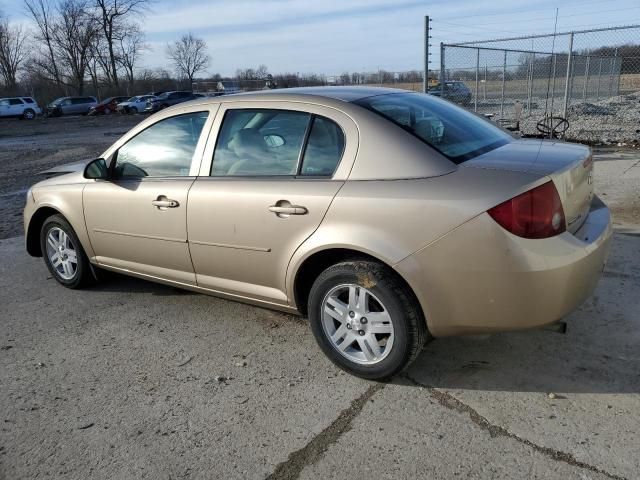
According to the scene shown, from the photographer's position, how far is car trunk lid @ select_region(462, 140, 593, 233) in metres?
2.77

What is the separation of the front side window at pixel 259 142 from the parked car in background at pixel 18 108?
1697 inches

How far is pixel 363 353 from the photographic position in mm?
3123

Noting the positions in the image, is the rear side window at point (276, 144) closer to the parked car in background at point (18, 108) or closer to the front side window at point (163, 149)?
the front side window at point (163, 149)

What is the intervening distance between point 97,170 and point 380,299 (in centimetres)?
255

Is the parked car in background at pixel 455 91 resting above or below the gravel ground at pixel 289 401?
above

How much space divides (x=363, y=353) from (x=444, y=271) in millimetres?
736

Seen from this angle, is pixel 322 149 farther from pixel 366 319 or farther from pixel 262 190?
pixel 366 319

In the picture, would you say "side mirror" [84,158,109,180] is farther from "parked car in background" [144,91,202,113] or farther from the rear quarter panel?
"parked car in background" [144,91,202,113]

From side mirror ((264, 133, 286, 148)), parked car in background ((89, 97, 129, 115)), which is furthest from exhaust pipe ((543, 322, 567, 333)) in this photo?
parked car in background ((89, 97, 129, 115))

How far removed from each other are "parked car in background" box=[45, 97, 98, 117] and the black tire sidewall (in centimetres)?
4626

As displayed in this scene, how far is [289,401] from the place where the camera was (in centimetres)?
300

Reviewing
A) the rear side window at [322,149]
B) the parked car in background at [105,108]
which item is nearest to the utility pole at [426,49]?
the rear side window at [322,149]

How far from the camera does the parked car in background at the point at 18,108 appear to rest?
39.7 m

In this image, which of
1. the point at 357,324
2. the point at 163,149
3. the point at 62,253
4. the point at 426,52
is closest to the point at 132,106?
the point at 426,52
